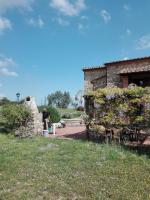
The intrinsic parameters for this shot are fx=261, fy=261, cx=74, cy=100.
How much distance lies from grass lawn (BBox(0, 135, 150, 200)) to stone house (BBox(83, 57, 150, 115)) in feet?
33.4

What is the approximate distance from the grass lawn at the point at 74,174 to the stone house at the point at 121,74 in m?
10.2

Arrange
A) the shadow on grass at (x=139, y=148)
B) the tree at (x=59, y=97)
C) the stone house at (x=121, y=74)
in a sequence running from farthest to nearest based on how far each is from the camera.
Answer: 1. the tree at (x=59, y=97)
2. the stone house at (x=121, y=74)
3. the shadow on grass at (x=139, y=148)

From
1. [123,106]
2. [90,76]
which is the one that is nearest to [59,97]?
[90,76]

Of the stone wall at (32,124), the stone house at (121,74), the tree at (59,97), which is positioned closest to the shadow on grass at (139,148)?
the stone wall at (32,124)

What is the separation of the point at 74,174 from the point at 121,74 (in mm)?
13223

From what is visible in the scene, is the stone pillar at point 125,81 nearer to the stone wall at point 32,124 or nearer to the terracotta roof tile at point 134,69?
the terracotta roof tile at point 134,69

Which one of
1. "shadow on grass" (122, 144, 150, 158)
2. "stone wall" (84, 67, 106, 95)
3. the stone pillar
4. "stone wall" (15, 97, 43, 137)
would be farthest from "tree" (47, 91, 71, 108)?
"shadow on grass" (122, 144, 150, 158)

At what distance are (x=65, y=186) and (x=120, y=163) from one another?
6.79 feet

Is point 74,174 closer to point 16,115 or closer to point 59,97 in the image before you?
point 16,115

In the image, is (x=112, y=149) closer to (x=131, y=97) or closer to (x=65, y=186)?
(x=131, y=97)

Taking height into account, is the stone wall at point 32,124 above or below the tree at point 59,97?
below

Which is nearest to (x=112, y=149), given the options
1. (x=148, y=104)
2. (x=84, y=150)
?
(x=84, y=150)

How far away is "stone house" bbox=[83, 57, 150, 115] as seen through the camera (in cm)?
1812

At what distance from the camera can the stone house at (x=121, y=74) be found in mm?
18125
